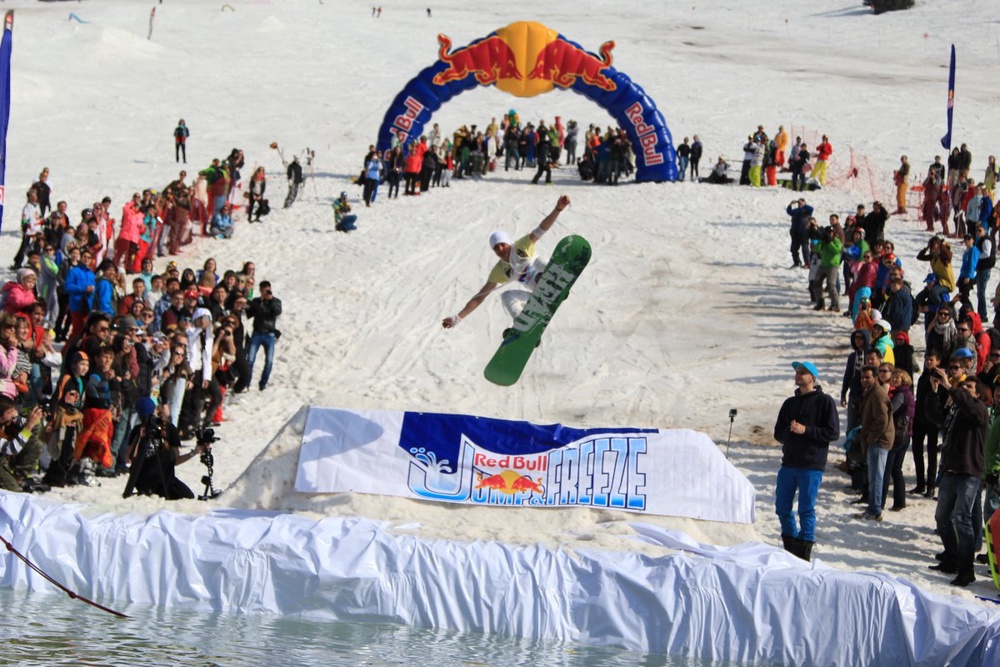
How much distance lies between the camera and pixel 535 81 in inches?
1120

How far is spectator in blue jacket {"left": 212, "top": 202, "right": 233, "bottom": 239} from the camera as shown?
891 inches

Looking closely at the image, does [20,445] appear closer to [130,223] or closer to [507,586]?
[507,586]

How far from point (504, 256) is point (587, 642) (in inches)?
156

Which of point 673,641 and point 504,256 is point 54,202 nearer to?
point 504,256

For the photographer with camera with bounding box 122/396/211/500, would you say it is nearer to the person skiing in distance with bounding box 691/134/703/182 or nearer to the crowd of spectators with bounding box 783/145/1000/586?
the crowd of spectators with bounding box 783/145/1000/586

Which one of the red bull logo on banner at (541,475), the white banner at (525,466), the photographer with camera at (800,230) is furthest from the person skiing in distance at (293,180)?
the red bull logo on banner at (541,475)

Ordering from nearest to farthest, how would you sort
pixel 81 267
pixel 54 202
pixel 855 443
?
1. pixel 855 443
2. pixel 81 267
3. pixel 54 202

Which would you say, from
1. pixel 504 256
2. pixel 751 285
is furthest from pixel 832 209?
pixel 504 256

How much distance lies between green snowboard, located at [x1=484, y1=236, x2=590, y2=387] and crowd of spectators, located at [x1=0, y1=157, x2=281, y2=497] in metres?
3.07

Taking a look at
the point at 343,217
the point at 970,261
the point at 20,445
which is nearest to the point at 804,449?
the point at 20,445

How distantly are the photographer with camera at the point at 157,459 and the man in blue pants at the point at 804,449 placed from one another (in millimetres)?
4619

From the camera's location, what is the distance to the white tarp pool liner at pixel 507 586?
25.2 ft

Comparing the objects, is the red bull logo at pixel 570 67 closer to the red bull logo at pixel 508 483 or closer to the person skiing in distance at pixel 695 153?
the person skiing in distance at pixel 695 153

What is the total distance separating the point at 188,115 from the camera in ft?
121
